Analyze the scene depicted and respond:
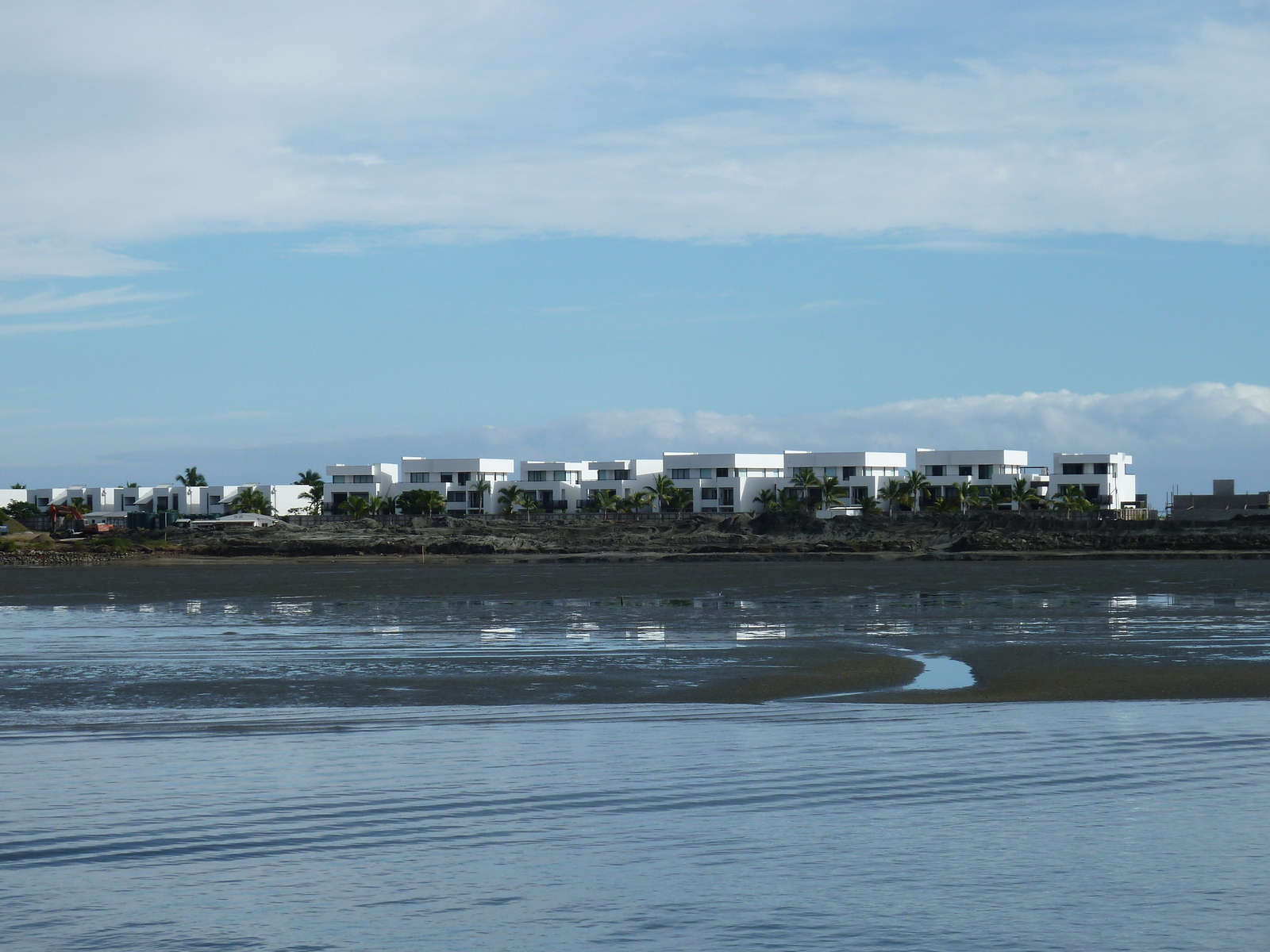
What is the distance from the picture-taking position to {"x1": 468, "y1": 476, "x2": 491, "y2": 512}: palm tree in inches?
6127

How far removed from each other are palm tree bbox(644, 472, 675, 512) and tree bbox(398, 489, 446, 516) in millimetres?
24339

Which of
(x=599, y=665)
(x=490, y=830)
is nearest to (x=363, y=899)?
(x=490, y=830)

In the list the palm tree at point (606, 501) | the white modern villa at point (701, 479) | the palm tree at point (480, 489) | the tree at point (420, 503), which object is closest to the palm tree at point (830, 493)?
the white modern villa at point (701, 479)

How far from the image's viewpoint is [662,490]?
480 ft

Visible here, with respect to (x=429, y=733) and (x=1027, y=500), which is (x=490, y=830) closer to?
(x=429, y=733)

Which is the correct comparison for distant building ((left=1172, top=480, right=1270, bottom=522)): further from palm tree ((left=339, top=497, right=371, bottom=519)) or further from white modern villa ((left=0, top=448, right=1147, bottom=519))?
palm tree ((left=339, top=497, right=371, bottom=519))

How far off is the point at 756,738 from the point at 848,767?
1894mm

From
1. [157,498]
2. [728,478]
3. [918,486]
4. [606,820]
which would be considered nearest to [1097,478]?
[918,486]

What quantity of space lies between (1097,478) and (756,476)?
37107 mm

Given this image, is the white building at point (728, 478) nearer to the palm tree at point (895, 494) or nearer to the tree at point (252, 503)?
the palm tree at point (895, 494)

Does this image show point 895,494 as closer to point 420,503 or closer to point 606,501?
point 606,501

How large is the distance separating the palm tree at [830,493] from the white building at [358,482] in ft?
177

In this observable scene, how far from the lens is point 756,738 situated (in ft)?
41.7

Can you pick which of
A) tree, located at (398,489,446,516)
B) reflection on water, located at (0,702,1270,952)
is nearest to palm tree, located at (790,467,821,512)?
tree, located at (398,489,446,516)
